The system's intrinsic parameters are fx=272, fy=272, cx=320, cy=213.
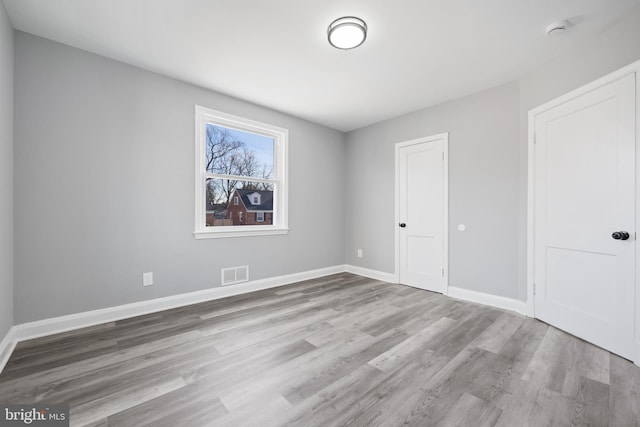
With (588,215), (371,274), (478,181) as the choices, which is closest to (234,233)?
(371,274)

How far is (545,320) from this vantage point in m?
2.79

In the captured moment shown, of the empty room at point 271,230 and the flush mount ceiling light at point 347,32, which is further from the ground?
the flush mount ceiling light at point 347,32

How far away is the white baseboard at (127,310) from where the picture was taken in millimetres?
2381

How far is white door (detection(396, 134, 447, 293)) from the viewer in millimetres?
3814

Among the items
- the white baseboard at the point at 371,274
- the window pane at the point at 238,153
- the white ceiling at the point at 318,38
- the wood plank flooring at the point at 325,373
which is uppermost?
the white ceiling at the point at 318,38

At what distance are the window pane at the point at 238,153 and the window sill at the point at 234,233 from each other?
0.80m

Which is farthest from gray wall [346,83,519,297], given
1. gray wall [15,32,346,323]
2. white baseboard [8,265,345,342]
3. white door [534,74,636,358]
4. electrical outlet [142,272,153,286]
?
electrical outlet [142,272,153,286]

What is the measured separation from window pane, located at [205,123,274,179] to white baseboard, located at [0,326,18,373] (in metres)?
2.28

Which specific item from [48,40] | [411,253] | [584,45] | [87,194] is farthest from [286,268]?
[584,45]

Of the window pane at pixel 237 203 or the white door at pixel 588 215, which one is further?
the window pane at pixel 237 203

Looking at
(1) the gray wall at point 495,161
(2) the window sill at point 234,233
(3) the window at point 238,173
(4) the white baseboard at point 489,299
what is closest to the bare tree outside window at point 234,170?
(3) the window at point 238,173

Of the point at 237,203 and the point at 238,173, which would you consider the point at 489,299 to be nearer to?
the point at 237,203

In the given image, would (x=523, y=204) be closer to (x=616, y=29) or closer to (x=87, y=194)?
(x=616, y=29)

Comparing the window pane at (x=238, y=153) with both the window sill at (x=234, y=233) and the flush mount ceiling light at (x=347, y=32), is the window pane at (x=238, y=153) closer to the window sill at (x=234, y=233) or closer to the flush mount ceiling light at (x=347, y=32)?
the window sill at (x=234, y=233)
